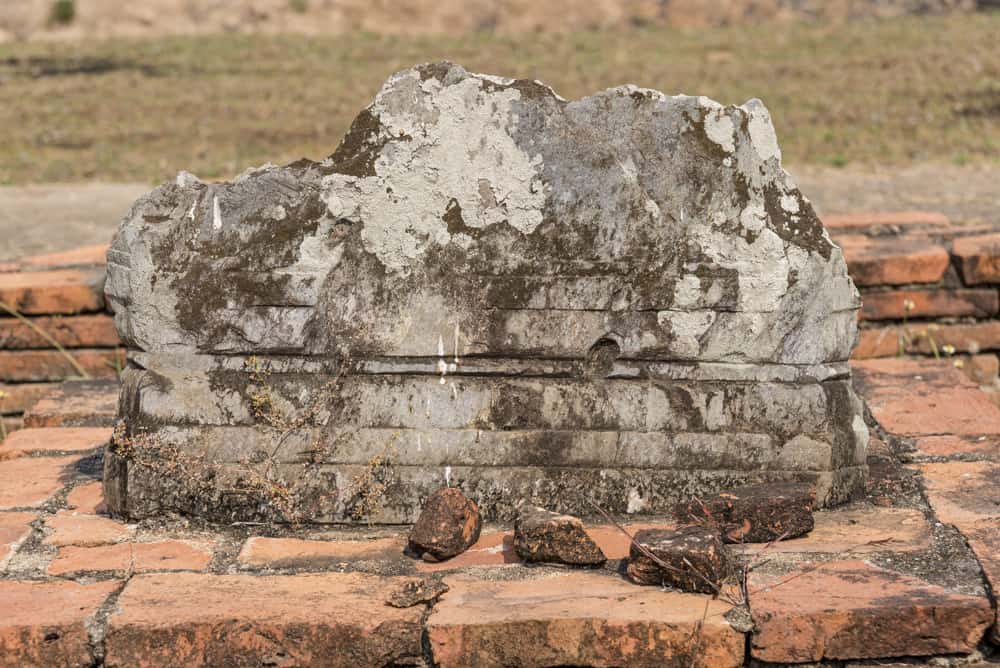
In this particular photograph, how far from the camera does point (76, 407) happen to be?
415 centimetres

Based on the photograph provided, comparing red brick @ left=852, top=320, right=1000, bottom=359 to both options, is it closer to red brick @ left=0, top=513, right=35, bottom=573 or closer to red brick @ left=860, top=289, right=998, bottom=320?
red brick @ left=860, top=289, right=998, bottom=320

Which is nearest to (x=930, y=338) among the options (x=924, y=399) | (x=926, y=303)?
(x=926, y=303)

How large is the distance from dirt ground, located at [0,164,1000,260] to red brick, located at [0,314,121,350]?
138 cm

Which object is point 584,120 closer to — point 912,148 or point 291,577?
point 291,577

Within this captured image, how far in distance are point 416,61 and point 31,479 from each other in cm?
858

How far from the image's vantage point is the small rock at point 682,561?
2.67 metres

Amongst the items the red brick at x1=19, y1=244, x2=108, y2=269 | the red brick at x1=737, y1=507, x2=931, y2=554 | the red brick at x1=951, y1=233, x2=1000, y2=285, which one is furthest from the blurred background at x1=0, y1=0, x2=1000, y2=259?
the red brick at x1=737, y1=507, x2=931, y2=554

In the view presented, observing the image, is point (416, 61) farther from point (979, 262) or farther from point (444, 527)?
point (444, 527)

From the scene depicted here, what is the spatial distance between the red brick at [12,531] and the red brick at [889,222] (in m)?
3.39

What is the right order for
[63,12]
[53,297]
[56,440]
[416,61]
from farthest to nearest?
[63,12], [416,61], [53,297], [56,440]

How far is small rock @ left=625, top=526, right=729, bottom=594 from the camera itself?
2670 millimetres

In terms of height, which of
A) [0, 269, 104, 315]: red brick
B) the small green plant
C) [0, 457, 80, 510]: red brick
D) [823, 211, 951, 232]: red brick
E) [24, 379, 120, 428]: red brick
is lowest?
[0, 457, 80, 510]: red brick

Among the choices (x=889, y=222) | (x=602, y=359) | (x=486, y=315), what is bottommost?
(x=602, y=359)

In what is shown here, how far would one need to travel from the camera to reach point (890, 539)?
295 cm
